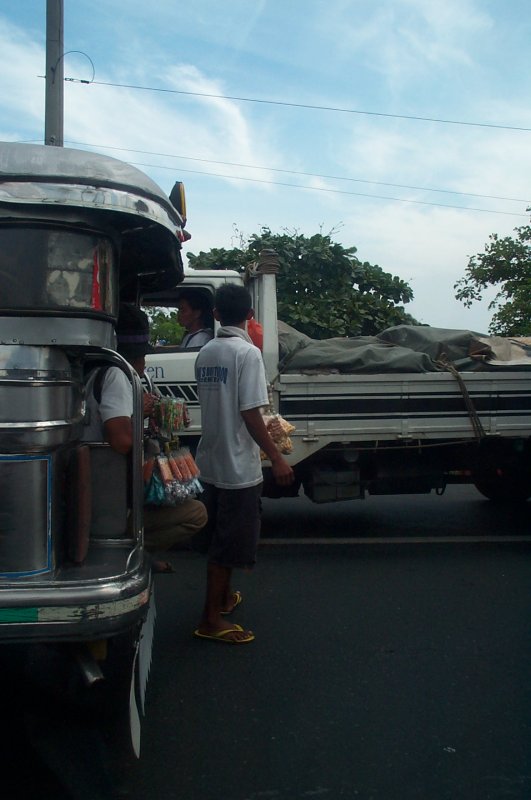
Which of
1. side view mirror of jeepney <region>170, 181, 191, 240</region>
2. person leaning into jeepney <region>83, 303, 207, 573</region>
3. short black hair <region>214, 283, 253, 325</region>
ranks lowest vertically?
person leaning into jeepney <region>83, 303, 207, 573</region>

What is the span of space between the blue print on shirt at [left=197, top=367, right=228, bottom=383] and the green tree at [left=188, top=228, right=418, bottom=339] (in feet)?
14.5

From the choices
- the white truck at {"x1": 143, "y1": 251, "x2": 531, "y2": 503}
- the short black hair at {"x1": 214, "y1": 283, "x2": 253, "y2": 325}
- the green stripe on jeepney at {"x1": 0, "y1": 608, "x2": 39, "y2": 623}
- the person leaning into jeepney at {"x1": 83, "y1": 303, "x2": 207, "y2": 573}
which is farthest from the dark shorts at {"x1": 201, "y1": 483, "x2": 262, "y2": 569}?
the white truck at {"x1": 143, "y1": 251, "x2": 531, "y2": 503}

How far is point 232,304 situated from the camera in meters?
4.12

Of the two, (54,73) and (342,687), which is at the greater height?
(54,73)

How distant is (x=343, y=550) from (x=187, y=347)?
77.1 inches

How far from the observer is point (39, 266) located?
269cm

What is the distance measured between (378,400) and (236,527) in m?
2.50

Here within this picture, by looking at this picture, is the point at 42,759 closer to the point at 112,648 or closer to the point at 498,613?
the point at 112,648

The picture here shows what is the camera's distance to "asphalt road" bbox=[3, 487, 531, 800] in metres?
2.91

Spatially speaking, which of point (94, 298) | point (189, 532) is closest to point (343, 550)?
point (189, 532)

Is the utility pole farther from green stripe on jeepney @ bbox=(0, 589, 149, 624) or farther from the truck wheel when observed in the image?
green stripe on jeepney @ bbox=(0, 589, 149, 624)

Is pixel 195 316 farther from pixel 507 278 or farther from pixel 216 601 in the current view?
pixel 507 278

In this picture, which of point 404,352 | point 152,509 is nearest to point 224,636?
point 152,509

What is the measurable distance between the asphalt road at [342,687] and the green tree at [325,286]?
327 centimetres
